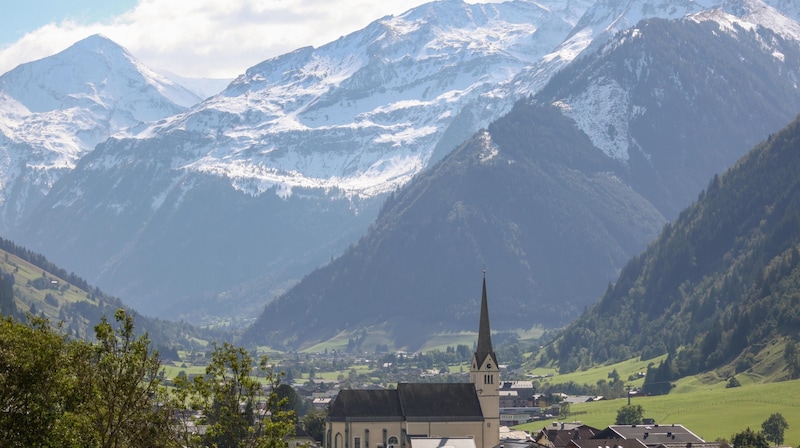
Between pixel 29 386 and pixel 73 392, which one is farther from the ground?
pixel 29 386

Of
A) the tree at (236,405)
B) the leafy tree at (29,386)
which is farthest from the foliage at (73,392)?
the tree at (236,405)

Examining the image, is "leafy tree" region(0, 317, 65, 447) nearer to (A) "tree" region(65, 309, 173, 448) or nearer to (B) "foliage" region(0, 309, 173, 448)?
(B) "foliage" region(0, 309, 173, 448)

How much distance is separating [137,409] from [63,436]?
4146 mm

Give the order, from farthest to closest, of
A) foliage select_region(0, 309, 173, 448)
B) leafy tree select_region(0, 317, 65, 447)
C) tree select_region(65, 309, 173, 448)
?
leafy tree select_region(0, 317, 65, 447)
foliage select_region(0, 309, 173, 448)
tree select_region(65, 309, 173, 448)

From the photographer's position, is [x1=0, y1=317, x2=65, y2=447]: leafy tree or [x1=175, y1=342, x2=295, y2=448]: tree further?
[x1=175, y1=342, x2=295, y2=448]: tree

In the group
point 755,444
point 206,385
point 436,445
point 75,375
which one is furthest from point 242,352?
point 755,444

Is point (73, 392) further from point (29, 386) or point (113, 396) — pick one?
point (113, 396)

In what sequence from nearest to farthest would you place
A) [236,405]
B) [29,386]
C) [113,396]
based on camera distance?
[113,396], [29,386], [236,405]

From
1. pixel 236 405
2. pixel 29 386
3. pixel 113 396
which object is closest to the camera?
pixel 113 396

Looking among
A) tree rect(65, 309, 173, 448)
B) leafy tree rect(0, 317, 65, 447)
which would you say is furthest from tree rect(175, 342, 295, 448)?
leafy tree rect(0, 317, 65, 447)

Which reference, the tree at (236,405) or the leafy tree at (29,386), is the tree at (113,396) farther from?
the tree at (236,405)

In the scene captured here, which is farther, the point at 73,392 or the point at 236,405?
the point at 236,405

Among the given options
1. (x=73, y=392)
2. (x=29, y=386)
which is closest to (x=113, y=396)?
(x=73, y=392)

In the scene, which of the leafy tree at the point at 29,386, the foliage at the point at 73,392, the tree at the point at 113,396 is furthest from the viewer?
the leafy tree at the point at 29,386
